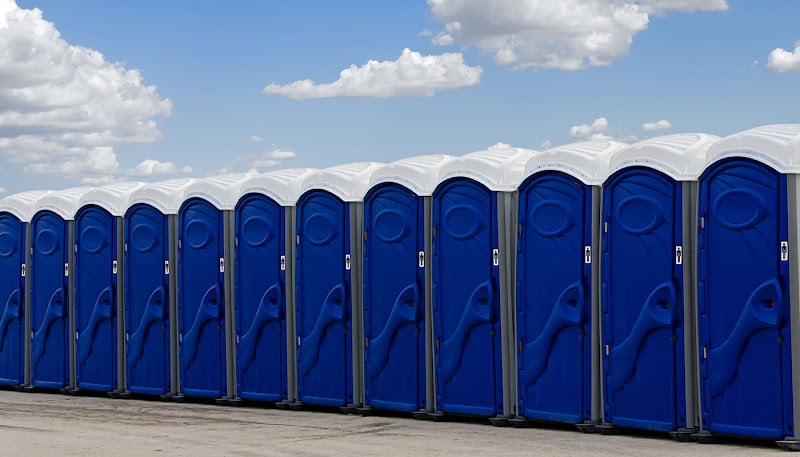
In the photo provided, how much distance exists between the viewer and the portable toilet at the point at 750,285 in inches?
333

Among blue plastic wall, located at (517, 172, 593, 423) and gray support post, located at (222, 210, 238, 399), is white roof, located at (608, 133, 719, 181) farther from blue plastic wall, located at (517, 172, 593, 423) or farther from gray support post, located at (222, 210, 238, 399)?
gray support post, located at (222, 210, 238, 399)

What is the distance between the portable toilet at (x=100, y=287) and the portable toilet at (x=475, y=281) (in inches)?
162

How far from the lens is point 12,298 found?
14422 millimetres

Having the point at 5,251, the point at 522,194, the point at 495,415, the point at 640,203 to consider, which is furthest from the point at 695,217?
the point at 5,251

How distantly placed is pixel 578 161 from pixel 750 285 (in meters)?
1.68

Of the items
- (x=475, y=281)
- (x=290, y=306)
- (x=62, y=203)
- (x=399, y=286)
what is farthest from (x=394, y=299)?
(x=62, y=203)

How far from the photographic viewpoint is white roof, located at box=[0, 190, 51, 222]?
1405 centimetres

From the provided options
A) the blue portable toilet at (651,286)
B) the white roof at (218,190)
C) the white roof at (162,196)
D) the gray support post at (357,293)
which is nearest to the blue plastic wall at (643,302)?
the blue portable toilet at (651,286)

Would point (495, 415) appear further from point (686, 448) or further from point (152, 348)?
point (152, 348)

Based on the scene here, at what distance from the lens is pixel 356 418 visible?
1120 centimetres

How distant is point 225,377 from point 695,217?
5.34 meters

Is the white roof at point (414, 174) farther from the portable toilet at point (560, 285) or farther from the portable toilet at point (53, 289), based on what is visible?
the portable toilet at point (53, 289)

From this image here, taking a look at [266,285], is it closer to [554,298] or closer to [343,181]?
[343,181]

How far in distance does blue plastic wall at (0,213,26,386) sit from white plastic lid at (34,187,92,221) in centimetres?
49
